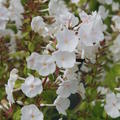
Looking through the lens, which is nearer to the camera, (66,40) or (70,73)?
(66,40)

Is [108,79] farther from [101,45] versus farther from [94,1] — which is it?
[94,1]

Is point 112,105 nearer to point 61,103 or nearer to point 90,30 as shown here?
point 61,103

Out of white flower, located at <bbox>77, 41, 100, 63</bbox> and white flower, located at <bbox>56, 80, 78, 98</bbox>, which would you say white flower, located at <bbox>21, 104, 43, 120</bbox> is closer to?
white flower, located at <bbox>56, 80, 78, 98</bbox>

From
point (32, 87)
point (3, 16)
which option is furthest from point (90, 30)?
point (3, 16)

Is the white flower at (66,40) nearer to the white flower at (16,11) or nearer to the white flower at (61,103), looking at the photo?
the white flower at (61,103)

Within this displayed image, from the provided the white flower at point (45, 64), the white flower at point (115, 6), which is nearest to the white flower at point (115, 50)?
the white flower at point (115, 6)
